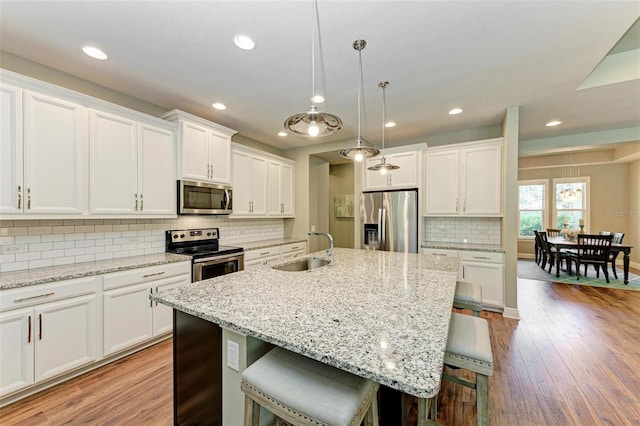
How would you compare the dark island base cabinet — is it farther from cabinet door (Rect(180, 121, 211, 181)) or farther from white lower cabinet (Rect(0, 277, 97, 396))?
cabinet door (Rect(180, 121, 211, 181))

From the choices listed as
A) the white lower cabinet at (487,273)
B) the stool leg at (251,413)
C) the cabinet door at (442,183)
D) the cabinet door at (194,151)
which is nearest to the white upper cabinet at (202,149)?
the cabinet door at (194,151)

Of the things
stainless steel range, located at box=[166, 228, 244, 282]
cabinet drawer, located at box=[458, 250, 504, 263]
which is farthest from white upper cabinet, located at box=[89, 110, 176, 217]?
cabinet drawer, located at box=[458, 250, 504, 263]

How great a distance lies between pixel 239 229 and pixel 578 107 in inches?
197

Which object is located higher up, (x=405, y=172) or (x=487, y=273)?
(x=405, y=172)

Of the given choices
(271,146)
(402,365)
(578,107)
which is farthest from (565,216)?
(402,365)

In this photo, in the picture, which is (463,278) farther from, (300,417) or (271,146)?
(271,146)

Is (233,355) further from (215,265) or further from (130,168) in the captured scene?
(130,168)

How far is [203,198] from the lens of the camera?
3.29 metres

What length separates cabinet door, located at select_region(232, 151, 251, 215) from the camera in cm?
388

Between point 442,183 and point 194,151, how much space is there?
358 cm

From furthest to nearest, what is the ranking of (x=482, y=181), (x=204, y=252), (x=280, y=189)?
(x=280, y=189) → (x=482, y=181) → (x=204, y=252)

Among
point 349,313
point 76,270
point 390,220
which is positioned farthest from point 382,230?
point 76,270

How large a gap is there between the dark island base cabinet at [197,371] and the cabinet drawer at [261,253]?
2149 millimetres

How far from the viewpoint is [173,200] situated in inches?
118
